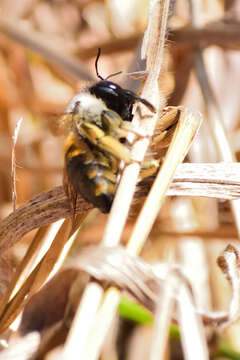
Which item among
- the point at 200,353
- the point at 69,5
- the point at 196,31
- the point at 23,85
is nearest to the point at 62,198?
the point at 200,353

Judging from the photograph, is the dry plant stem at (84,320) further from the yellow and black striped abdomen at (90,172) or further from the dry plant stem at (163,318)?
the yellow and black striped abdomen at (90,172)

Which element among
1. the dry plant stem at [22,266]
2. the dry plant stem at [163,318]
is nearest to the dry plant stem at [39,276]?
the dry plant stem at [22,266]

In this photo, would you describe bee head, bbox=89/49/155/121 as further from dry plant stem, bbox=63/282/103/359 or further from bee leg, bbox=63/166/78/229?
dry plant stem, bbox=63/282/103/359

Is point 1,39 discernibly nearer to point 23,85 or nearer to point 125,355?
point 23,85

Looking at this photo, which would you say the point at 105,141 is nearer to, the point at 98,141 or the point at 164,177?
the point at 98,141

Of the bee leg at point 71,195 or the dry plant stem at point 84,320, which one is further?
the bee leg at point 71,195

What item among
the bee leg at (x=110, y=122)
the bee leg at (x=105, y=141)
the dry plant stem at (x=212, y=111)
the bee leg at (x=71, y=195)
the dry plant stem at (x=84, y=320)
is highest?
the dry plant stem at (x=212, y=111)

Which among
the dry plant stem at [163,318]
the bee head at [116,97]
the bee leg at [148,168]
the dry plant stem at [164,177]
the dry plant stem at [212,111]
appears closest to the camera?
the dry plant stem at [163,318]
